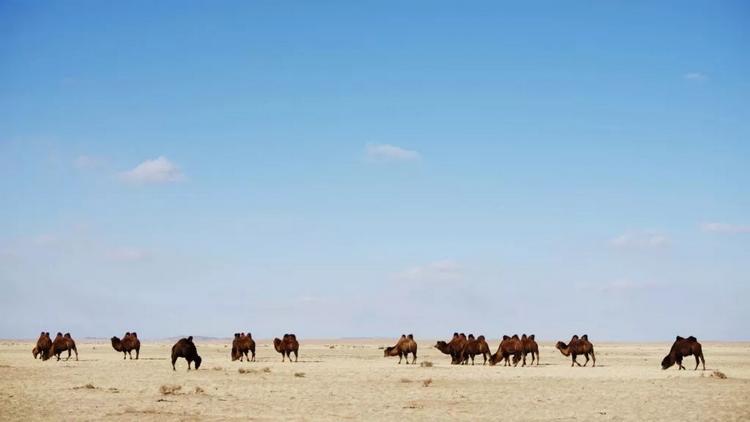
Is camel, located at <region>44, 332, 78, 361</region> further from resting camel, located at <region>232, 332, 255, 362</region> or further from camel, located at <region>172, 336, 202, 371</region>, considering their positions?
camel, located at <region>172, 336, 202, 371</region>

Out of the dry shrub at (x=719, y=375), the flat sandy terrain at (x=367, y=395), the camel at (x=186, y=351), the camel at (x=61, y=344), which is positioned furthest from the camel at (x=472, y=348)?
the camel at (x=61, y=344)

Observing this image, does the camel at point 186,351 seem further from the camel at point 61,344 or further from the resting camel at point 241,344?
the camel at point 61,344

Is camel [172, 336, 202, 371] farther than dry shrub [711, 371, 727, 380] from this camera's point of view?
Yes

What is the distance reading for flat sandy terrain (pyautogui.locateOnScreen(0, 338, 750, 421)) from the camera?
19.7 m

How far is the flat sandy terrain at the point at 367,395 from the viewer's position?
1966 cm

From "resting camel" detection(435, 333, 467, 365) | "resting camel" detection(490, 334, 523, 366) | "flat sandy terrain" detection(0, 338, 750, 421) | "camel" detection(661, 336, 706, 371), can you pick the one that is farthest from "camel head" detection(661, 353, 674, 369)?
"resting camel" detection(435, 333, 467, 365)

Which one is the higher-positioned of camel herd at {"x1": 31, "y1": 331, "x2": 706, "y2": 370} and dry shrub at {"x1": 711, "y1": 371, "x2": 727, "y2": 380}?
camel herd at {"x1": 31, "y1": 331, "x2": 706, "y2": 370}

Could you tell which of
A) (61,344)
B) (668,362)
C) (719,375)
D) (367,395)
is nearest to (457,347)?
(668,362)

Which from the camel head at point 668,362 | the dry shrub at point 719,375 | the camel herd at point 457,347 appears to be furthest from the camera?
the camel herd at point 457,347

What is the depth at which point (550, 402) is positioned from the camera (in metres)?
22.4

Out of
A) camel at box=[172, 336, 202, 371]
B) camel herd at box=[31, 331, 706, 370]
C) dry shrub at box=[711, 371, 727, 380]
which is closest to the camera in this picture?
dry shrub at box=[711, 371, 727, 380]

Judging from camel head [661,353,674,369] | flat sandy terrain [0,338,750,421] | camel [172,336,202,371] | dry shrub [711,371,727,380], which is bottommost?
flat sandy terrain [0,338,750,421]

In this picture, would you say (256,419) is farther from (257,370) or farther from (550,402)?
(257,370)

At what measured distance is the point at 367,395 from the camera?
2461 cm
